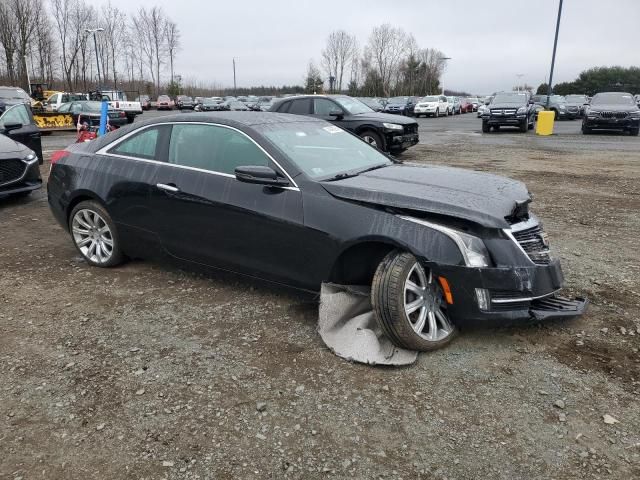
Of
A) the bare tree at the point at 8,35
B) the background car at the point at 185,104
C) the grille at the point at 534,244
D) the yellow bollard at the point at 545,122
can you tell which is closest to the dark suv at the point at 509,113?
the yellow bollard at the point at 545,122

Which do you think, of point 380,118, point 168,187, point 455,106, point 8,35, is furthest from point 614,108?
point 8,35

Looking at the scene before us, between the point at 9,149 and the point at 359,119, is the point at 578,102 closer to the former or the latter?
the point at 359,119

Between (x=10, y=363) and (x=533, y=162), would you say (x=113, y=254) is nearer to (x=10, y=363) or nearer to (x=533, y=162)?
(x=10, y=363)

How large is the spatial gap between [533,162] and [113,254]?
10.8 meters

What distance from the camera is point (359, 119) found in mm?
12398

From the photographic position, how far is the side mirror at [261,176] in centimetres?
374

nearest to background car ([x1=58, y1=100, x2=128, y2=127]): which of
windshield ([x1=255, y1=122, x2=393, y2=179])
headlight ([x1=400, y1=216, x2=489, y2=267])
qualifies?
windshield ([x1=255, y1=122, x2=393, y2=179])

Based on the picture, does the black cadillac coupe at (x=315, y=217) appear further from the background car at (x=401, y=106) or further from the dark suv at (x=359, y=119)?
the background car at (x=401, y=106)

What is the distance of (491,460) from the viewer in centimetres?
247

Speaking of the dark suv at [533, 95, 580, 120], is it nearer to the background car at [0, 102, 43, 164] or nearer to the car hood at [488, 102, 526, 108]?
the car hood at [488, 102, 526, 108]

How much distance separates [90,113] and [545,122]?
19.4 meters

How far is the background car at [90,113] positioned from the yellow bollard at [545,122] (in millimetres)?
17752

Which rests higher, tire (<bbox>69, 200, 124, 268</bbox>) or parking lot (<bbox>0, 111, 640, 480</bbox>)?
tire (<bbox>69, 200, 124, 268</bbox>)

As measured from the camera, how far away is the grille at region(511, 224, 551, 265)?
3.34m
